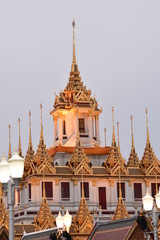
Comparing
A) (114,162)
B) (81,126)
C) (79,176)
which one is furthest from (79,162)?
(81,126)

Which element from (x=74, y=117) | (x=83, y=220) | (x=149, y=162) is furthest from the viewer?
(x=74, y=117)

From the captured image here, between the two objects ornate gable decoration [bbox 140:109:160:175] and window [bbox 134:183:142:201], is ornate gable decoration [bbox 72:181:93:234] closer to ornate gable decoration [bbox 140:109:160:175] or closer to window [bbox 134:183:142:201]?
window [bbox 134:183:142:201]

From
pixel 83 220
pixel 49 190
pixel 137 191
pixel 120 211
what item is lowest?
pixel 83 220

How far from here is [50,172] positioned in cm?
6406

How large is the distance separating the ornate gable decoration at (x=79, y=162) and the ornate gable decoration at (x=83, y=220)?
503cm

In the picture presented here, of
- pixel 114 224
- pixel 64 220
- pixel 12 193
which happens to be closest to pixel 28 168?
pixel 114 224

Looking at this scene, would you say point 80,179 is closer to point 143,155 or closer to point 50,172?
point 50,172

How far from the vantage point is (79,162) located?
65.3 meters

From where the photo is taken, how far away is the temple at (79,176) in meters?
61.4

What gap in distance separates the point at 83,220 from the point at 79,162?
7.06 metres

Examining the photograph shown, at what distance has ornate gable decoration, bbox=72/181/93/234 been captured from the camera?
5887 centimetres

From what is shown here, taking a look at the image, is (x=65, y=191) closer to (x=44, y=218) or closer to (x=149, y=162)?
(x=44, y=218)

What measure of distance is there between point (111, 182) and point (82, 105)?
26.5 feet

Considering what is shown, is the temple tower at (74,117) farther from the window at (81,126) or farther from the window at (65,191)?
the window at (65,191)
